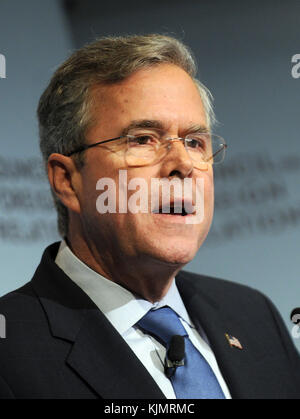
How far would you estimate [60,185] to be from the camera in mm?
1837

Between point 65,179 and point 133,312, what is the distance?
0.47 metres

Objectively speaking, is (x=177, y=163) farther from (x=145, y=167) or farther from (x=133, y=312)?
(x=133, y=312)

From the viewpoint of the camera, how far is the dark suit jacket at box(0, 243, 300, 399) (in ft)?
4.95

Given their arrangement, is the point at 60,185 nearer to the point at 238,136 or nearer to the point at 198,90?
the point at 198,90

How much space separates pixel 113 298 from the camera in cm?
172

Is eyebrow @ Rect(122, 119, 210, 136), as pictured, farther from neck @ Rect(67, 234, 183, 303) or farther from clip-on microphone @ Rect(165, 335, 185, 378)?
clip-on microphone @ Rect(165, 335, 185, 378)

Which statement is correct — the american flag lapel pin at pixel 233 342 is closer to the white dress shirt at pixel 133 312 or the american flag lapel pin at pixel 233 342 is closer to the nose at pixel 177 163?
the white dress shirt at pixel 133 312

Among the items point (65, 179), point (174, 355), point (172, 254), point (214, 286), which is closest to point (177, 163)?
point (172, 254)

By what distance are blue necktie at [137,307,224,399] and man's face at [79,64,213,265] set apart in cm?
20

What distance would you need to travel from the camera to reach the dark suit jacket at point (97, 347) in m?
1.51

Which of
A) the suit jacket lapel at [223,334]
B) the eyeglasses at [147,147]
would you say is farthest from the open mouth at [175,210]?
the suit jacket lapel at [223,334]

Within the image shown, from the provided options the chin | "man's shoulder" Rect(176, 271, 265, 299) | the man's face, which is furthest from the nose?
"man's shoulder" Rect(176, 271, 265, 299)

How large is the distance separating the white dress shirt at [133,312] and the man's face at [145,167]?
98mm
